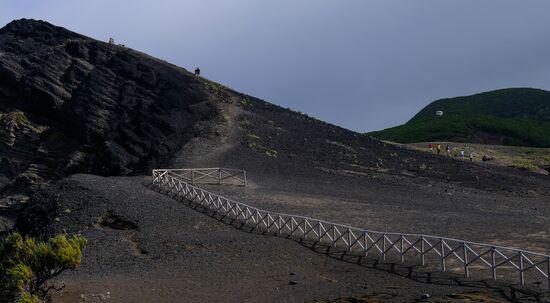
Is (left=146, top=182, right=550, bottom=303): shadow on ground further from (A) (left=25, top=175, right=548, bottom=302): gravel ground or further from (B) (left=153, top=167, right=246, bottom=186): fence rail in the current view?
(B) (left=153, top=167, right=246, bottom=186): fence rail

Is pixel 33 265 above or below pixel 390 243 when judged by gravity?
below

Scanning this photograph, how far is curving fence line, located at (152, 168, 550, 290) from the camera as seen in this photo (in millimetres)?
23859

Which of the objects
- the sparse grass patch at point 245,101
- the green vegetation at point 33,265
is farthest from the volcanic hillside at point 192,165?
the green vegetation at point 33,265

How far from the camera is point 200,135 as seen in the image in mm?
56969

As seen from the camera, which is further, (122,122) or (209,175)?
(122,122)

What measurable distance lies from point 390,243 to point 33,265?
14.1m

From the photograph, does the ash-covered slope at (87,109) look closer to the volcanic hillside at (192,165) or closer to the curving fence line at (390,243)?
the volcanic hillside at (192,165)

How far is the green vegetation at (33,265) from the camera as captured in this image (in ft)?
69.6

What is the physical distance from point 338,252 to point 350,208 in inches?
414

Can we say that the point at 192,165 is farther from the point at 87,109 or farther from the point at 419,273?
the point at 419,273

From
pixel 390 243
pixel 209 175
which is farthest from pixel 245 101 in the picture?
pixel 390 243

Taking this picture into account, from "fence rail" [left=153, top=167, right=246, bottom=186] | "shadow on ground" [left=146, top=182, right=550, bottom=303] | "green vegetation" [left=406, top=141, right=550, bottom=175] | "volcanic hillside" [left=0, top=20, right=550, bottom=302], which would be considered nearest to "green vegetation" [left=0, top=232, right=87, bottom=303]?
"volcanic hillside" [left=0, top=20, right=550, bottom=302]

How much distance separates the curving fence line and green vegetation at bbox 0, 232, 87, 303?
1207 centimetres

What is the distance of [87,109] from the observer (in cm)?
5609
